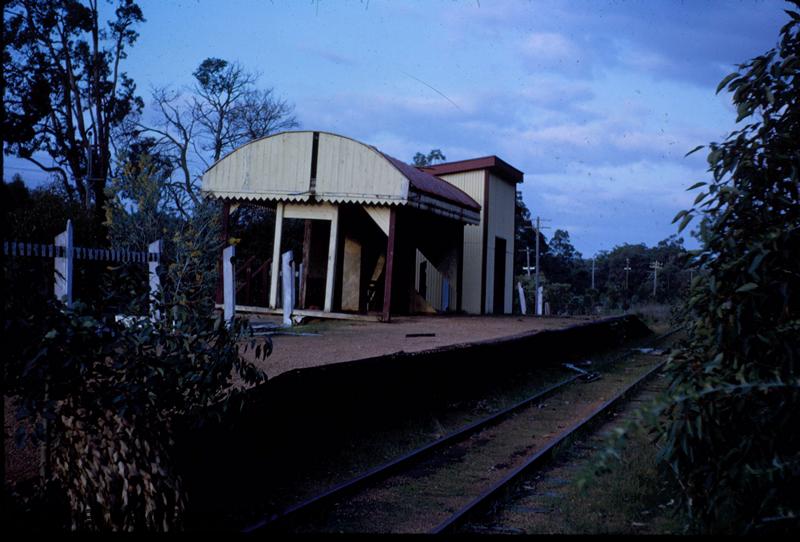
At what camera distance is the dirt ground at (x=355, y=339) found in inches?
340

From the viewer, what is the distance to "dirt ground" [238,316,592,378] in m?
8.62

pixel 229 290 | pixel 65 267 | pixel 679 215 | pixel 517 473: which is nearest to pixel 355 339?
pixel 229 290

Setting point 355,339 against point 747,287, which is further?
point 355,339

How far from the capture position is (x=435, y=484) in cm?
657

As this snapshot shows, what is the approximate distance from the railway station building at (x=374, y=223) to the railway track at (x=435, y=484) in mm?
6753

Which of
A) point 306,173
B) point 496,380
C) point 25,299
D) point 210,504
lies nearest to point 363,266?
point 306,173

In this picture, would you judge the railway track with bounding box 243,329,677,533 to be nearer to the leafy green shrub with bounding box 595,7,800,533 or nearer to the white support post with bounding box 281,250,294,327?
the leafy green shrub with bounding box 595,7,800,533

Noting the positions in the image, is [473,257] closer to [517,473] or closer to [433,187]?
[433,187]

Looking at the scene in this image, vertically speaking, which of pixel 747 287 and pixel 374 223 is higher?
pixel 374 223

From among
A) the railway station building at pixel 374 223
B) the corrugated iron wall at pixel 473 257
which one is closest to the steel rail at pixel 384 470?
the railway station building at pixel 374 223

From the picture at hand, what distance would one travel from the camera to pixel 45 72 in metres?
29.1

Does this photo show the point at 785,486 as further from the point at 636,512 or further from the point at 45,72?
the point at 45,72

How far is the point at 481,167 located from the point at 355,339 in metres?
12.4

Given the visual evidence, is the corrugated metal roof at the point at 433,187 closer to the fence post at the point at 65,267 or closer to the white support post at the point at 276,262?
the white support post at the point at 276,262
